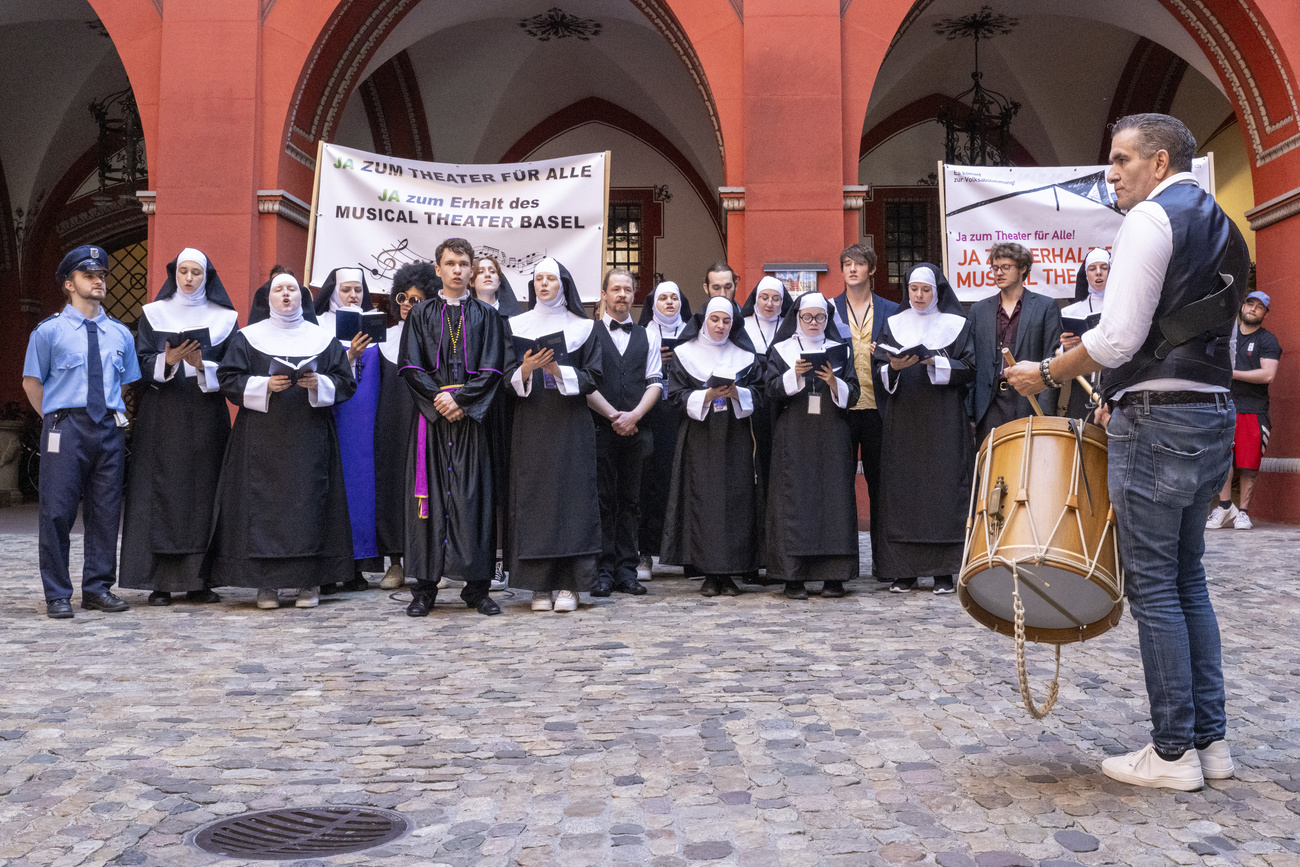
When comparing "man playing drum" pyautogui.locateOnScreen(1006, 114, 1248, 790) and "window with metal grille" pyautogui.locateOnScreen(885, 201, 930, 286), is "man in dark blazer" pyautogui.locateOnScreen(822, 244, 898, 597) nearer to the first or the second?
"man playing drum" pyautogui.locateOnScreen(1006, 114, 1248, 790)

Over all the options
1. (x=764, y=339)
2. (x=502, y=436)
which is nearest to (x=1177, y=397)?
(x=502, y=436)

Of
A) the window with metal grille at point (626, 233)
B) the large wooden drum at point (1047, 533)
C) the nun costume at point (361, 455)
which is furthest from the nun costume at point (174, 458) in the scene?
the window with metal grille at point (626, 233)

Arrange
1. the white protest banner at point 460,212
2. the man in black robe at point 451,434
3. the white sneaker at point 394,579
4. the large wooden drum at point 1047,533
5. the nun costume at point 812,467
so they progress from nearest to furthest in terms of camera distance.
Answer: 1. the large wooden drum at point 1047,533
2. the man in black robe at point 451,434
3. the nun costume at point 812,467
4. the white sneaker at point 394,579
5. the white protest banner at point 460,212

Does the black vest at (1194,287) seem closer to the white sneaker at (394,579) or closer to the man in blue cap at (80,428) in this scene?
the white sneaker at (394,579)

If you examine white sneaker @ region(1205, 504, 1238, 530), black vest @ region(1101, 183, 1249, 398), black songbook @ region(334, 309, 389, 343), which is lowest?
white sneaker @ region(1205, 504, 1238, 530)

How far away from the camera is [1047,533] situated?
10.3 ft

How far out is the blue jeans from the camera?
10.1ft

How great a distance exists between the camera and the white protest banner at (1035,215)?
9711mm

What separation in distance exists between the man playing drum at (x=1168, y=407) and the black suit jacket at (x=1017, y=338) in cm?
346

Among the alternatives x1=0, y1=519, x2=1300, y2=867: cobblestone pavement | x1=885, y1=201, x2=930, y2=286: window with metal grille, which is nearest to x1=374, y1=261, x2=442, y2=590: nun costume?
x1=0, y1=519, x2=1300, y2=867: cobblestone pavement

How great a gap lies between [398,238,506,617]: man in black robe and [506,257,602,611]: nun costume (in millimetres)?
153

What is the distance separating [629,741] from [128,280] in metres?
17.2

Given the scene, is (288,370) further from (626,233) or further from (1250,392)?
(626,233)

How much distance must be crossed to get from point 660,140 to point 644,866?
51.8ft
